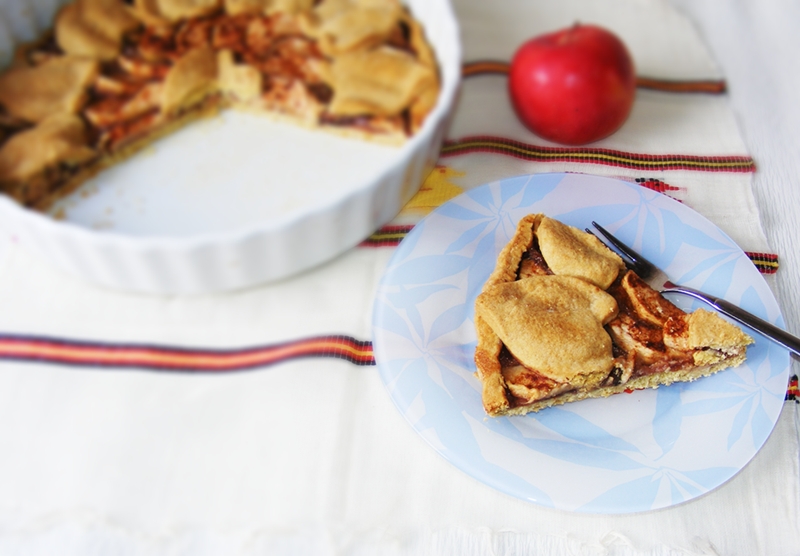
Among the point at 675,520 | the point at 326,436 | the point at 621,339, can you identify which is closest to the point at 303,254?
the point at 326,436

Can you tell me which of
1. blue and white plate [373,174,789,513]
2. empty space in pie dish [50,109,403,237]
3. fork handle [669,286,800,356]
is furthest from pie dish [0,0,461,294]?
fork handle [669,286,800,356]

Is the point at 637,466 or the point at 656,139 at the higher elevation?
the point at 656,139

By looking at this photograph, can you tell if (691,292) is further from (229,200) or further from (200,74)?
(200,74)

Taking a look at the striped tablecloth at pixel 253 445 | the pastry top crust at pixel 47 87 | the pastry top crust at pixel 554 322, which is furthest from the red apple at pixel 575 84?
the pastry top crust at pixel 47 87

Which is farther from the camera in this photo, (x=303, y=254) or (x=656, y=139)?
(x=656, y=139)

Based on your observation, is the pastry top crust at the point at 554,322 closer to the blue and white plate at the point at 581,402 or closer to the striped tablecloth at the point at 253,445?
the blue and white plate at the point at 581,402

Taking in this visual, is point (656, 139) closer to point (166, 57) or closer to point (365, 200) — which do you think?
point (365, 200)

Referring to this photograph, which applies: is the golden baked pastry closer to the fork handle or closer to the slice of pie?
the slice of pie
